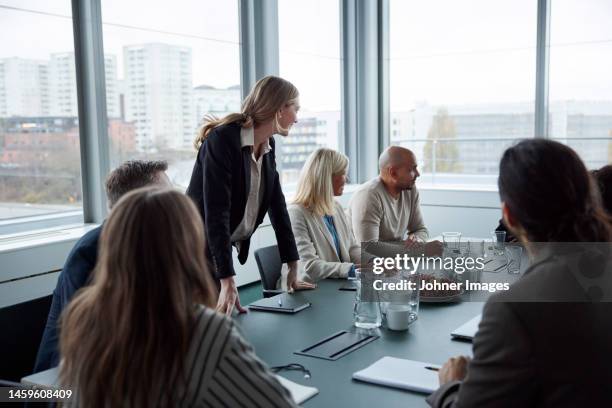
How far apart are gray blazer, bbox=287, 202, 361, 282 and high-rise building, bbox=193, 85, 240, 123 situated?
1.54 meters

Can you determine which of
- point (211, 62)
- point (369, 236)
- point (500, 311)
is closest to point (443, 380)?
point (500, 311)

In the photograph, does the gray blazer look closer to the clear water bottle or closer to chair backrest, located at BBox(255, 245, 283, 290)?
chair backrest, located at BBox(255, 245, 283, 290)

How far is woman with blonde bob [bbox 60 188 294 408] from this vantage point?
41.8 inches

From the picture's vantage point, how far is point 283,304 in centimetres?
230

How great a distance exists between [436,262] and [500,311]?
193cm

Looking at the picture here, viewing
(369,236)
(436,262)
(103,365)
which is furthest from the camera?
(369,236)

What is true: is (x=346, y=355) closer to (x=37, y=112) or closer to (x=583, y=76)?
(x=37, y=112)

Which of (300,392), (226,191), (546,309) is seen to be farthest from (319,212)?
(546,309)

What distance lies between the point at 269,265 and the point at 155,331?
194cm

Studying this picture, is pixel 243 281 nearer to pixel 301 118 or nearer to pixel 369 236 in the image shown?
pixel 369 236

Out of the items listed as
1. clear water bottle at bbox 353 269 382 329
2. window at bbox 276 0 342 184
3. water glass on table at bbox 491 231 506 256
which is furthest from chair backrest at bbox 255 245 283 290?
window at bbox 276 0 342 184

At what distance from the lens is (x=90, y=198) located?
375 centimetres

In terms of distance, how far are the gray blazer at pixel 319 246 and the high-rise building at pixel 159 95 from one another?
1388 millimetres

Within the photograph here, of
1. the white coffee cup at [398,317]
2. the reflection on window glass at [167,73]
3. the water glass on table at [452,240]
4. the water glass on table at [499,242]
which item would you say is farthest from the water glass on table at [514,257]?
the reflection on window glass at [167,73]
